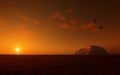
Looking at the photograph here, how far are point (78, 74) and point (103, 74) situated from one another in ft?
8.05

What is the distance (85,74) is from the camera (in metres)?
15.4

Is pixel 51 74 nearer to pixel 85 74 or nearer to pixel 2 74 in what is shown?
pixel 85 74

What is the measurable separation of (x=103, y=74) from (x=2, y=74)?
9840 mm

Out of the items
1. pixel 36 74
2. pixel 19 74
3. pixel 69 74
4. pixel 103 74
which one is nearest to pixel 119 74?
pixel 103 74

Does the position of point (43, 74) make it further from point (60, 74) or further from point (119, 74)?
point (119, 74)

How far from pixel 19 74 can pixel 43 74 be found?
232 centimetres

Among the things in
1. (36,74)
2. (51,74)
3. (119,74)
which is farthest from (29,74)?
(119,74)

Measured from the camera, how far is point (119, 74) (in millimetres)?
14953

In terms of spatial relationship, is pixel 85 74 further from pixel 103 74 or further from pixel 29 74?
pixel 29 74

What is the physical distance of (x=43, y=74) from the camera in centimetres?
1527

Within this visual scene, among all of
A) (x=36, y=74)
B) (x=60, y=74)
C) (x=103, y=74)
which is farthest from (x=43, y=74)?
(x=103, y=74)

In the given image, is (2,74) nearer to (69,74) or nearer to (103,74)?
(69,74)

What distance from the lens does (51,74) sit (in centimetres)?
1530

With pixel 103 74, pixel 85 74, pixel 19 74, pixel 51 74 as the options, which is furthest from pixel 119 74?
pixel 19 74
